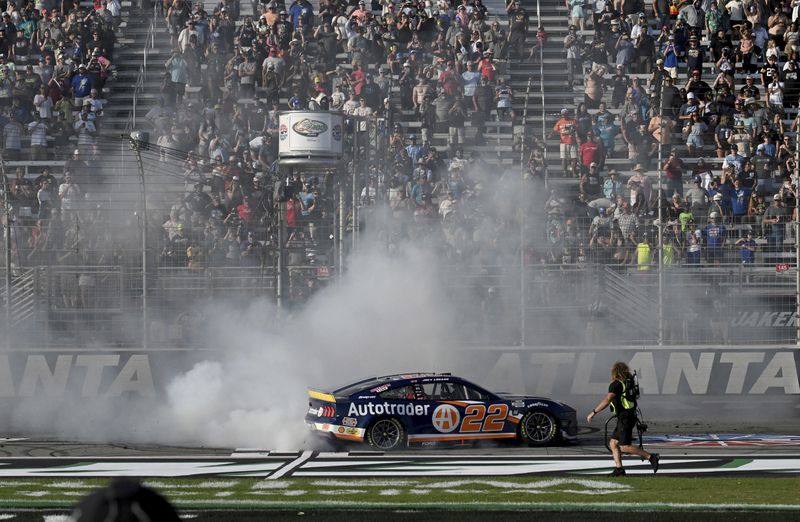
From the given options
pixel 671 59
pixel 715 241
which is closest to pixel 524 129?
pixel 671 59

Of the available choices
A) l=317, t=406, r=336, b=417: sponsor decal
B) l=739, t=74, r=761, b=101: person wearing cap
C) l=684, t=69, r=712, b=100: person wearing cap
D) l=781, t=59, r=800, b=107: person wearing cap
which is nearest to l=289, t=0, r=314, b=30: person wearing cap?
l=684, t=69, r=712, b=100: person wearing cap

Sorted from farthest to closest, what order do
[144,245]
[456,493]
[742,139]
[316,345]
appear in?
1. [742,139]
2. [316,345]
3. [144,245]
4. [456,493]

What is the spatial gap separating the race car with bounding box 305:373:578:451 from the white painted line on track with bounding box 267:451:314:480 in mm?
315

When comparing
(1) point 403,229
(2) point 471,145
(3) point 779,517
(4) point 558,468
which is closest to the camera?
(3) point 779,517

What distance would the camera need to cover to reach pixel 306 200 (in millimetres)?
18422

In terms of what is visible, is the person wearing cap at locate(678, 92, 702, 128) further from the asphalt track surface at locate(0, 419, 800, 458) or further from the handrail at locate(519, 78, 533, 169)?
the asphalt track surface at locate(0, 419, 800, 458)

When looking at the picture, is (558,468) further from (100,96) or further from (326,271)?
(100,96)

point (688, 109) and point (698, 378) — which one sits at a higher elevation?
point (688, 109)

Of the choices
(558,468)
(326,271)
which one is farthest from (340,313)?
(558,468)

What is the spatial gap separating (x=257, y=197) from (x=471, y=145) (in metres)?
5.40

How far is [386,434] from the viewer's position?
14500 millimetres

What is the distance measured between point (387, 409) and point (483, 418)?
1160mm

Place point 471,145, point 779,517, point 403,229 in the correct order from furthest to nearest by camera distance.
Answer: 1. point 471,145
2. point 403,229
3. point 779,517

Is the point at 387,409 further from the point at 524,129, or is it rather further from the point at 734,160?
the point at 734,160
